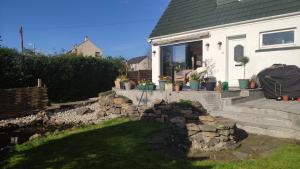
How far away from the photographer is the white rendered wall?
1151 centimetres

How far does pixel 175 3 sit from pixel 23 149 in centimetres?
1332

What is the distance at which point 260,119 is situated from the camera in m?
9.09

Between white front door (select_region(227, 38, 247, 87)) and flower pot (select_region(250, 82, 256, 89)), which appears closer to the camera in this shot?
flower pot (select_region(250, 82, 256, 89))

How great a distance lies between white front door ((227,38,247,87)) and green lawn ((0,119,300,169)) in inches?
232

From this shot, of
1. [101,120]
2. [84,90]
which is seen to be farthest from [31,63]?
[101,120]

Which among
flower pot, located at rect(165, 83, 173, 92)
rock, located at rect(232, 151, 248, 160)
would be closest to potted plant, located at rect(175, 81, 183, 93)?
flower pot, located at rect(165, 83, 173, 92)

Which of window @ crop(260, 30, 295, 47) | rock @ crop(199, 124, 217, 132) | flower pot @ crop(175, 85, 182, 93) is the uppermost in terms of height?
window @ crop(260, 30, 295, 47)

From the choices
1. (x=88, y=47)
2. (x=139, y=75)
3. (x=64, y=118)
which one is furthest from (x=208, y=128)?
(x=88, y=47)

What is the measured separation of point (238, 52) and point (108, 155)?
8994 millimetres

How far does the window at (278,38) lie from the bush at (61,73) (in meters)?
9.75

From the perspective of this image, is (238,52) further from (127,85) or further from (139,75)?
(139,75)

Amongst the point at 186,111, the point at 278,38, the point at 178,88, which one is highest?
the point at 278,38

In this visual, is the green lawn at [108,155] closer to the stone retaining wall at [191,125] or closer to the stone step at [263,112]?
the stone retaining wall at [191,125]

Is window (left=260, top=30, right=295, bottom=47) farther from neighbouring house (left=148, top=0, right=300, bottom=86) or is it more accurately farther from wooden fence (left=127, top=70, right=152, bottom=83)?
wooden fence (left=127, top=70, right=152, bottom=83)
